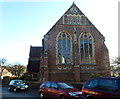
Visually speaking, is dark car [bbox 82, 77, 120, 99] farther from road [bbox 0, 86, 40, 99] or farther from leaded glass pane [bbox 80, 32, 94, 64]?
leaded glass pane [bbox 80, 32, 94, 64]

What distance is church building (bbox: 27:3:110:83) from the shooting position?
24.0 meters

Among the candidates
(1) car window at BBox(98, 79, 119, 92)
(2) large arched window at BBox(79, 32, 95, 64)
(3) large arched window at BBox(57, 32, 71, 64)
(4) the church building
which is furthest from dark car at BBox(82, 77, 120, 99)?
(2) large arched window at BBox(79, 32, 95, 64)

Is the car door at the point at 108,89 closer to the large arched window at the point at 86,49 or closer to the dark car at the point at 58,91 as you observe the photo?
the dark car at the point at 58,91

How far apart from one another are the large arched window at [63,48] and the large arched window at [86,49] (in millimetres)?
2342

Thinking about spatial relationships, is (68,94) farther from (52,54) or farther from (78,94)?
(52,54)

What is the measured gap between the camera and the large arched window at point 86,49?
82.6 ft

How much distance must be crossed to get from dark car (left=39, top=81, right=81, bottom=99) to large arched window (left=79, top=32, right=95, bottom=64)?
1462 centimetres

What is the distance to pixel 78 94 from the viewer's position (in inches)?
358

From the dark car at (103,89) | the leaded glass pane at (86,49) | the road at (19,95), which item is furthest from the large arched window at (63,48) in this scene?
the dark car at (103,89)

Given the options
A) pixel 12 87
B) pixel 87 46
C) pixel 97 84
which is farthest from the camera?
pixel 87 46

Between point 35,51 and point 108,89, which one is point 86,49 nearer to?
point 35,51

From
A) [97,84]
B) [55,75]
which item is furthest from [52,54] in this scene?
[97,84]

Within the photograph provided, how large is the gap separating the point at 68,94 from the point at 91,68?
660 inches

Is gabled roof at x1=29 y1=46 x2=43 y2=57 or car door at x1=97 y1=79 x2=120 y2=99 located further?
A: gabled roof at x1=29 y1=46 x2=43 y2=57
